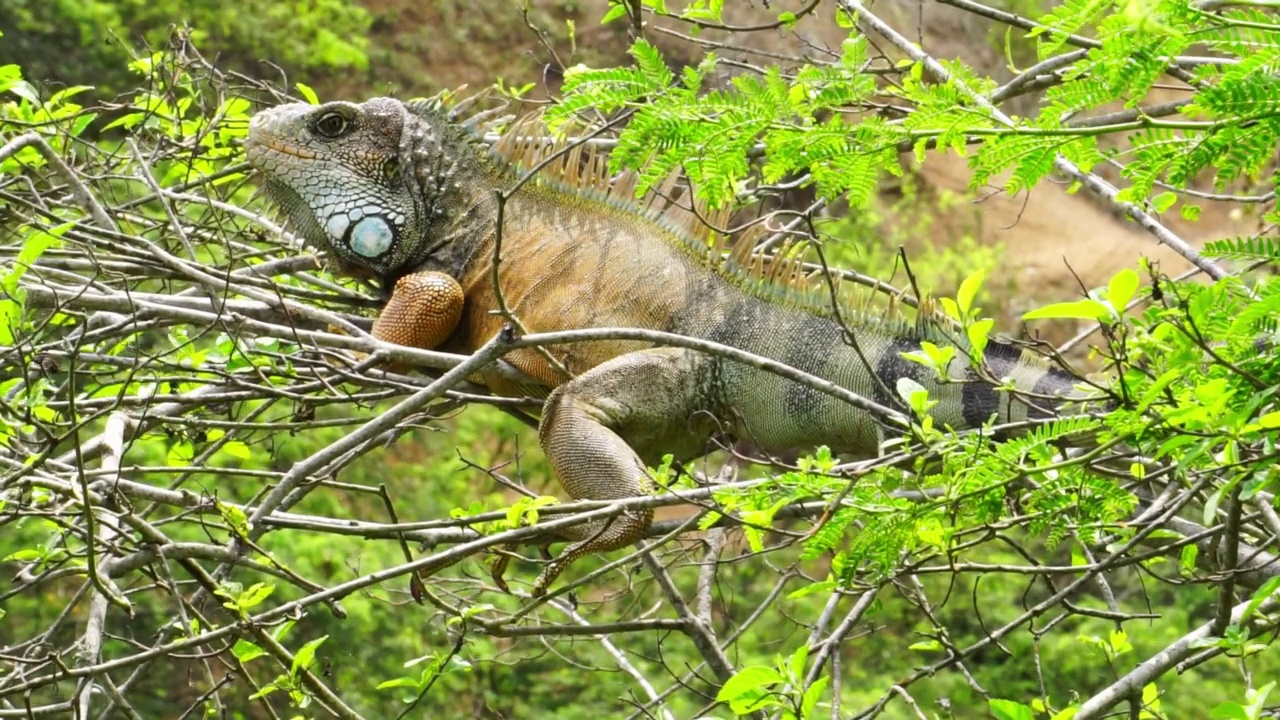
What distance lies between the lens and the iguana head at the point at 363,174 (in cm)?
468

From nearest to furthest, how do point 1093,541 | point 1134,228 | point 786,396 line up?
point 1093,541
point 786,396
point 1134,228

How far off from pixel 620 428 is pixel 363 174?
1.31 m

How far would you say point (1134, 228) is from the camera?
17438 millimetres

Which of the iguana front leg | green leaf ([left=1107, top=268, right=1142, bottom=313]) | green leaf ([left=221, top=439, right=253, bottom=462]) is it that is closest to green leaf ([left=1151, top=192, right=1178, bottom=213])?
green leaf ([left=1107, top=268, right=1142, bottom=313])

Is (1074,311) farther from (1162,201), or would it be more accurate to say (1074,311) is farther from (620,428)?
(620,428)

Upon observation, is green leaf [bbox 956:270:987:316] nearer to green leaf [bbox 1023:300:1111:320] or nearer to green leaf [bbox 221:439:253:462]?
green leaf [bbox 1023:300:1111:320]

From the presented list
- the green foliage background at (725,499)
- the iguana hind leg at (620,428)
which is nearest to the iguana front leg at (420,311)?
the green foliage background at (725,499)

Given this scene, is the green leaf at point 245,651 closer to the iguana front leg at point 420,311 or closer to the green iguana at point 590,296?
the green iguana at point 590,296

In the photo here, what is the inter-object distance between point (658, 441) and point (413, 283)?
92 centimetres

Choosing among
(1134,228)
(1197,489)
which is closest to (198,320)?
(1197,489)

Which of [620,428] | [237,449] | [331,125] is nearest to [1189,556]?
[620,428]

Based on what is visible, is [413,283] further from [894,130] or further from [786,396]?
[894,130]

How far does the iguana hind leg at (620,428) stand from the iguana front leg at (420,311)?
0.55 meters

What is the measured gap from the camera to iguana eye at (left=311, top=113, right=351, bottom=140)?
15.8 feet
